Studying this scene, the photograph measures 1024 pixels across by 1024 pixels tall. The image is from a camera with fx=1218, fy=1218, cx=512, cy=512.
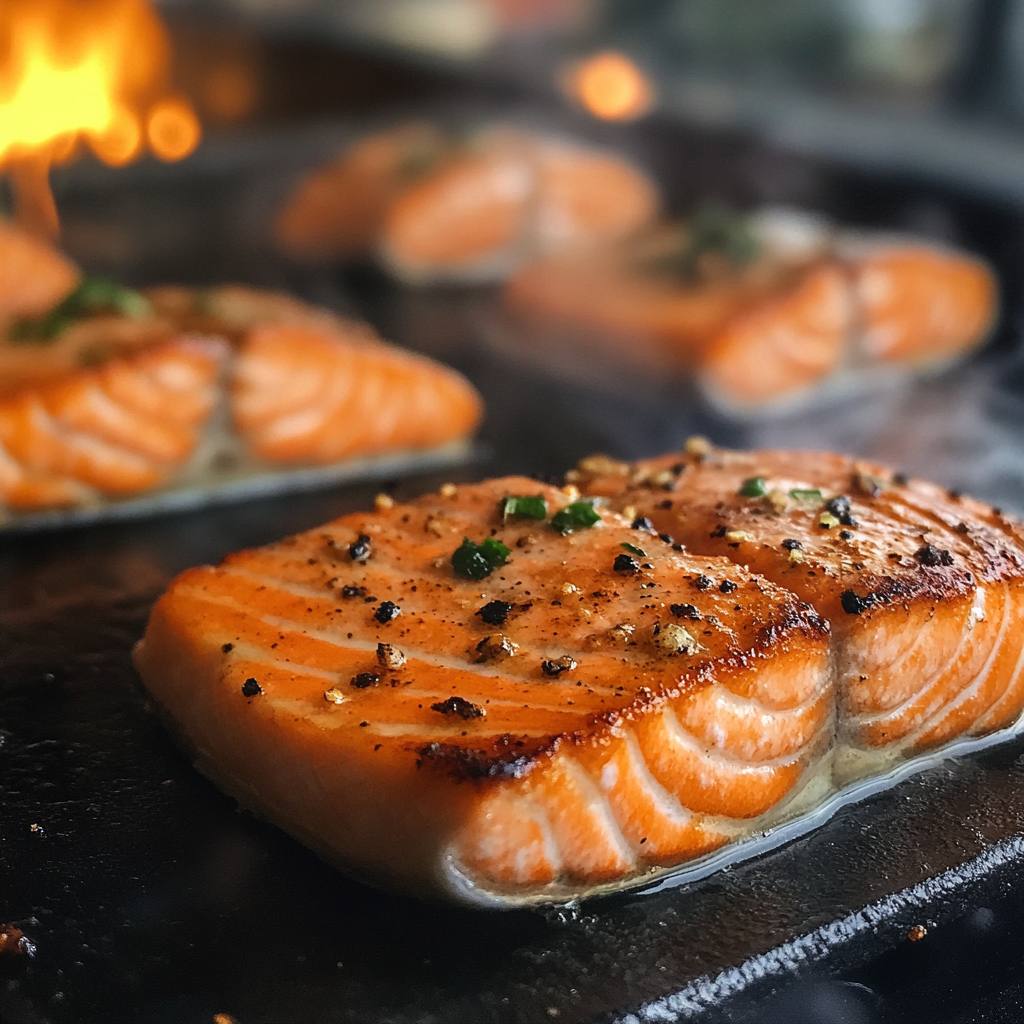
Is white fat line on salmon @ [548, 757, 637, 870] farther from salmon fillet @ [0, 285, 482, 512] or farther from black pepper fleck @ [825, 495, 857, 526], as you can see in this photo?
salmon fillet @ [0, 285, 482, 512]

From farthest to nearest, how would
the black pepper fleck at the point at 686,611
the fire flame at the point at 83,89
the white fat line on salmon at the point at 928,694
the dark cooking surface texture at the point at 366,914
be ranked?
the fire flame at the point at 83,89 → the white fat line on salmon at the point at 928,694 → the black pepper fleck at the point at 686,611 → the dark cooking surface texture at the point at 366,914

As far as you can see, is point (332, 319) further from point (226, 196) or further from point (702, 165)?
point (702, 165)

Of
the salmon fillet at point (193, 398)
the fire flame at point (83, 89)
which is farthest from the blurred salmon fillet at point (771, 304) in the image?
the fire flame at point (83, 89)

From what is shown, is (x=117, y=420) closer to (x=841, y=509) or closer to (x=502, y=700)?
(x=502, y=700)

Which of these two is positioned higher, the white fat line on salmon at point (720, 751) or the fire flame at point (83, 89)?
the fire flame at point (83, 89)

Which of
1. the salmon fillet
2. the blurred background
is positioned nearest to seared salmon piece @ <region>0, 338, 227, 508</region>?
the salmon fillet

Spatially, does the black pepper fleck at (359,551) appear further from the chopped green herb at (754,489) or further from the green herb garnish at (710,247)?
the green herb garnish at (710,247)

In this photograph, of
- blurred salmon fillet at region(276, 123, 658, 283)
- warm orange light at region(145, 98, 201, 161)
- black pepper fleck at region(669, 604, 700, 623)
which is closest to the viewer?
black pepper fleck at region(669, 604, 700, 623)
